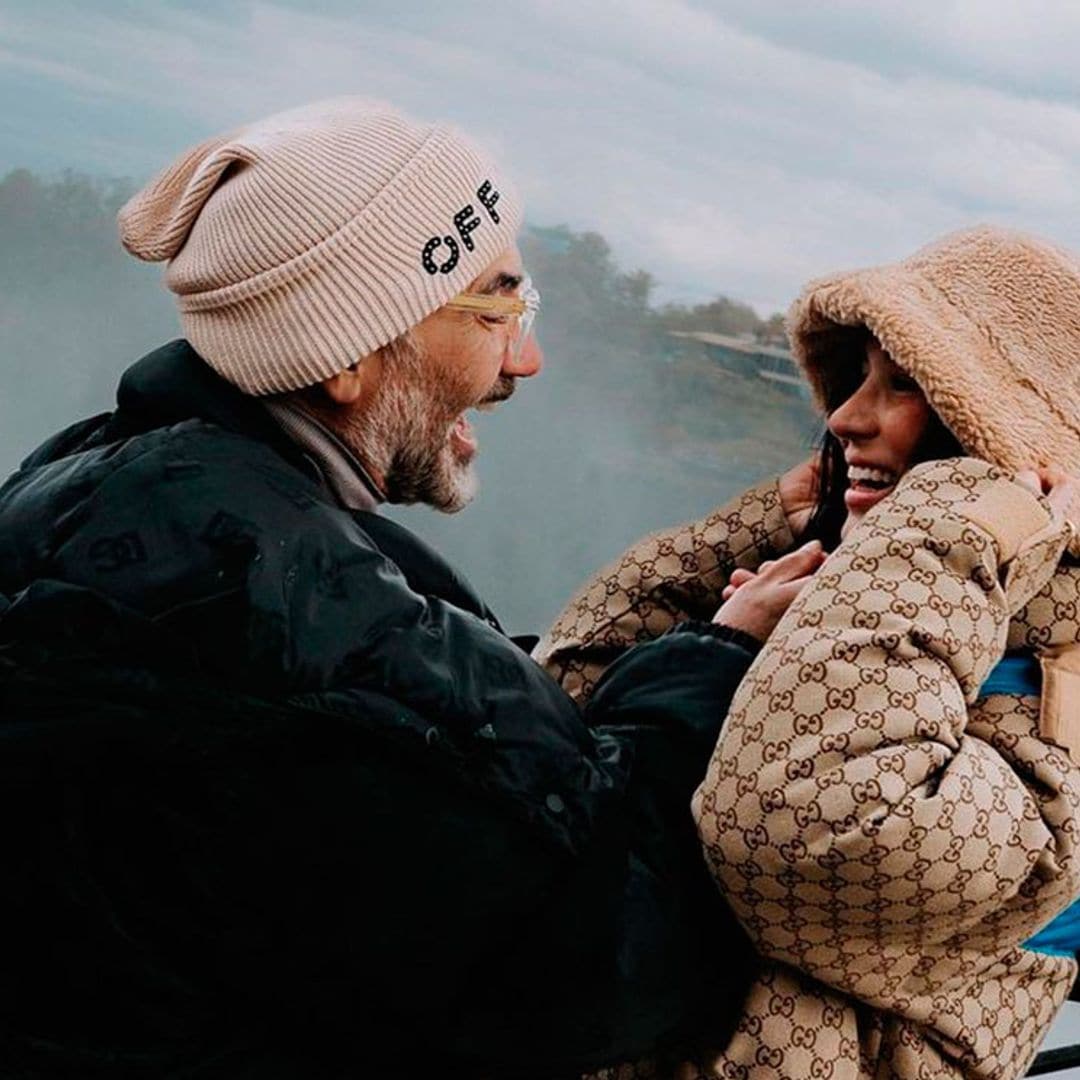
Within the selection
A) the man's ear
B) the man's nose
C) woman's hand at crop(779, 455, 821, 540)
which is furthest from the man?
woman's hand at crop(779, 455, 821, 540)

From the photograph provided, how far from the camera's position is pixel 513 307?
1538 millimetres

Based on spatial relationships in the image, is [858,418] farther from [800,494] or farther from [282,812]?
[282,812]

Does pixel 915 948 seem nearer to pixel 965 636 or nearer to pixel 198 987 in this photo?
pixel 965 636

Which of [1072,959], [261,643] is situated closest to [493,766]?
[261,643]

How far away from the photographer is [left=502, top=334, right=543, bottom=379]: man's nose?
5.07 feet

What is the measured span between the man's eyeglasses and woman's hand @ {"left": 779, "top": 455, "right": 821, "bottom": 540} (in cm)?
42

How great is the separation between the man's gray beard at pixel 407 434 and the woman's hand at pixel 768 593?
0.99 ft

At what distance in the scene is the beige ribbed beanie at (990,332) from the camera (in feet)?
4.84

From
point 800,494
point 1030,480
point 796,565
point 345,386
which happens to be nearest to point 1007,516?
point 1030,480

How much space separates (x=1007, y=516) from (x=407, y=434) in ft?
1.78

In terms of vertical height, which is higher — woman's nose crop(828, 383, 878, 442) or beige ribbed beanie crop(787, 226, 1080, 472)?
beige ribbed beanie crop(787, 226, 1080, 472)

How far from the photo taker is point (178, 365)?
4.65 ft

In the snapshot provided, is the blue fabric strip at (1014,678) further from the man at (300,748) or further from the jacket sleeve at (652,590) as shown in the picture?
the jacket sleeve at (652,590)

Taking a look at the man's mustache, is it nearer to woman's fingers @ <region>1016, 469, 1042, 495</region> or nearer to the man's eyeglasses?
the man's eyeglasses
